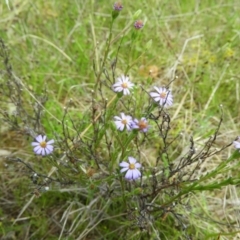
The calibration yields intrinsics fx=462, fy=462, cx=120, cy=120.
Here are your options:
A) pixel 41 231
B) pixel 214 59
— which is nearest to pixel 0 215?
pixel 41 231

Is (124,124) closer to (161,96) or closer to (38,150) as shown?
(161,96)

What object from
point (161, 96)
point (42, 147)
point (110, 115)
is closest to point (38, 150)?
point (42, 147)

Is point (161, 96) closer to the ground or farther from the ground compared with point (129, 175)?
farther from the ground

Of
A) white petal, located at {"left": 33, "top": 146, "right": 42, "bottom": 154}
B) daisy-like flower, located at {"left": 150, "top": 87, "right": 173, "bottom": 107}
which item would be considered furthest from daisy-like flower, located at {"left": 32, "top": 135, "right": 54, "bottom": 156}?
daisy-like flower, located at {"left": 150, "top": 87, "right": 173, "bottom": 107}

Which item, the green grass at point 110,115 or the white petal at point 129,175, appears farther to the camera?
the green grass at point 110,115

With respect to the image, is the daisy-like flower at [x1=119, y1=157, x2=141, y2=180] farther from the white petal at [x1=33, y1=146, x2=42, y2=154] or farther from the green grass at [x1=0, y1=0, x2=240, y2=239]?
the white petal at [x1=33, y1=146, x2=42, y2=154]

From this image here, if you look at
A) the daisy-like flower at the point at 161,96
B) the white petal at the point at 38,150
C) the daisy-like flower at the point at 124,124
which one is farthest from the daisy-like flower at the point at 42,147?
the daisy-like flower at the point at 161,96

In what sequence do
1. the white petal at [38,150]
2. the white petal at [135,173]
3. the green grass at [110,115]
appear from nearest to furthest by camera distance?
the white petal at [135,173], the white petal at [38,150], the green grass at [110,115]

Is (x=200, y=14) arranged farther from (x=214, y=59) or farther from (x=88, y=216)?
(x=88, y=216)

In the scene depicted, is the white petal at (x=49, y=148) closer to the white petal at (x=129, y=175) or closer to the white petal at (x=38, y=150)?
the white petal at (x=38, y=150)
